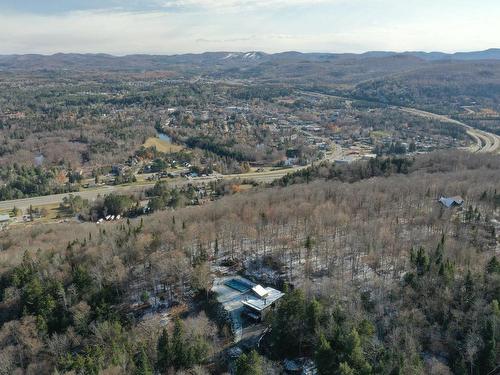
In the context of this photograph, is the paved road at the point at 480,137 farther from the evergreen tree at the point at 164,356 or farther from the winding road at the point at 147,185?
the evergreen tree at the point at 164,356

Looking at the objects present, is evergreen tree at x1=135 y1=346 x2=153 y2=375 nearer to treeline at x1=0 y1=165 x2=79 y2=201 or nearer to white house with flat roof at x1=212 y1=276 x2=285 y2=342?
white house with flat roof at x1=212 y1=276 x2=285 y2=342

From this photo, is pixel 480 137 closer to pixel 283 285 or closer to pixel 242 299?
pixel 283 285

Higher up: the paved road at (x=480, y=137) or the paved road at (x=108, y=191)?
the paved road at (x=480, y=137)

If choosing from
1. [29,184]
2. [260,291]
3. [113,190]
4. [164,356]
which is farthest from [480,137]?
[164,356]

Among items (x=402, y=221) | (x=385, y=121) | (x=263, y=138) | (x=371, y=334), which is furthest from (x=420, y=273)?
(x=385, y=121)

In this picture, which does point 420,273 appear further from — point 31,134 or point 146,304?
point 31,134

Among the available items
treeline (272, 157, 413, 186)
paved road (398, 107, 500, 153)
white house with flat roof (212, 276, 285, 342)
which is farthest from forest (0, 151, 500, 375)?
paved road (398, 107, 500, 153)

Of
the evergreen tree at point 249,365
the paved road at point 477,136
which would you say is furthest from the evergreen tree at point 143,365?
the paved road at point 477,136
